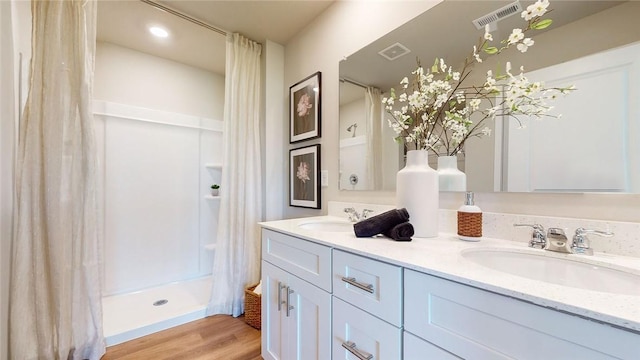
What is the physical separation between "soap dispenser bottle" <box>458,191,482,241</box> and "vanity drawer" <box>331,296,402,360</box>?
47cm

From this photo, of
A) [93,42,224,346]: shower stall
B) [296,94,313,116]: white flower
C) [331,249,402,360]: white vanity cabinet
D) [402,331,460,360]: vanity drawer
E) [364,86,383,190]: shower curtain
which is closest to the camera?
[402,331,460,360]: vanity drawer

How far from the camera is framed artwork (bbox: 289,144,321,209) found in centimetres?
180

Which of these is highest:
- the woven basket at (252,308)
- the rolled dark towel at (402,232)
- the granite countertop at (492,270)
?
the rolled dark towel at (402,232)

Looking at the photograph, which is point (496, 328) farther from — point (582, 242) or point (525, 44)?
point (525, 44)

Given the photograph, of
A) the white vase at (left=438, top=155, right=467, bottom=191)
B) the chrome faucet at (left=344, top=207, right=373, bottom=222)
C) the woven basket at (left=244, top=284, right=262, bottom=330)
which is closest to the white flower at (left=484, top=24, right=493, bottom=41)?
the white vase at (left=438, top=155, right=467, bottom=191)

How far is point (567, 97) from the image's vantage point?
821 mm

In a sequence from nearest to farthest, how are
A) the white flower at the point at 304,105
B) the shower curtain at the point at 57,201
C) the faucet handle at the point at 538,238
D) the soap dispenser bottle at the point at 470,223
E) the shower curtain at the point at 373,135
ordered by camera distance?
the faucet handle at the point at 538,238 < the soap dispenser bottle at the point at 470,223 < the shower curtain at the point at 57,201 < the shower curtain at the point at 373,135 < the white flower at the point at 304,105

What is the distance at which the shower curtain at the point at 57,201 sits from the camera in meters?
1.19

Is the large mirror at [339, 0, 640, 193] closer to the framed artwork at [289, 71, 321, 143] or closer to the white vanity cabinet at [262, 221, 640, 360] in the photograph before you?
the white vanity cabinet at [262, 221, 640, 360]

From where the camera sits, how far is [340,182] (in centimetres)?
165

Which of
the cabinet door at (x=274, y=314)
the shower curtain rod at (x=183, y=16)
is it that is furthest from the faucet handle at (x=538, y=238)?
the shower curtain rod at (x=183, y=16)

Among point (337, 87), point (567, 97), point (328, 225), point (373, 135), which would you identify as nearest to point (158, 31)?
point (337, 87)

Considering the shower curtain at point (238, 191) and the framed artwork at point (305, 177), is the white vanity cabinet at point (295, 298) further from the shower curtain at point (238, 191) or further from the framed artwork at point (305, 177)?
the shower curtain at point (238, 191)

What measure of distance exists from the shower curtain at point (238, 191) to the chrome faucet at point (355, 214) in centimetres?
89
